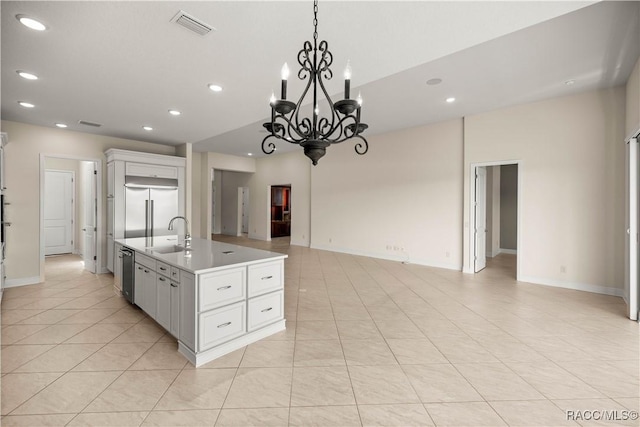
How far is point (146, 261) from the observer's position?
3.12 m

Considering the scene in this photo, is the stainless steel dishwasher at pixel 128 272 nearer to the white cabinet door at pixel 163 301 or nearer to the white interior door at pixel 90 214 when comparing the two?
the white cabinet door at pixel 163 301

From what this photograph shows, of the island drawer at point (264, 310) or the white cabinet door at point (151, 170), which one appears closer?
the island drawer at point (264, 310)

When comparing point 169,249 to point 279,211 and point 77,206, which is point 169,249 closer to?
point 77,206

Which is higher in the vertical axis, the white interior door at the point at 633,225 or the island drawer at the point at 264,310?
the white interior door at the point at 633,225

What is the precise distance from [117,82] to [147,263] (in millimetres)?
2068

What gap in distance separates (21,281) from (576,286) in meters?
9.16

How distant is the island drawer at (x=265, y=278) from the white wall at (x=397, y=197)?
427cm

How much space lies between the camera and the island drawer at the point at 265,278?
9.04 feet

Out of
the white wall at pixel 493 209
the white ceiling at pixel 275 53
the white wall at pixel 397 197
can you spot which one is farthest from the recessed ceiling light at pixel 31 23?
the white wall at pixel 493 209

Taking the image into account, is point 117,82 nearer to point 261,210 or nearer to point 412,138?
point 412,138

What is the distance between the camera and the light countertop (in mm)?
2512

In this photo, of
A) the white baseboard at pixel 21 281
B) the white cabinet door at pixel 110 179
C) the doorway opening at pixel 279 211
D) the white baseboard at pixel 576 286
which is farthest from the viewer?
the doorway opening at pixel 279 211

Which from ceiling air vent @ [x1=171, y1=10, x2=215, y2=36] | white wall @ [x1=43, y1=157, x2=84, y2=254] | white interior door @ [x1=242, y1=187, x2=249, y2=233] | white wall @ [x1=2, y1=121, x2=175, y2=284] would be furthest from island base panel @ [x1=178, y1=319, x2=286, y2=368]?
white interior door @ [x1=242, y1=187, x2=249, y2=233]

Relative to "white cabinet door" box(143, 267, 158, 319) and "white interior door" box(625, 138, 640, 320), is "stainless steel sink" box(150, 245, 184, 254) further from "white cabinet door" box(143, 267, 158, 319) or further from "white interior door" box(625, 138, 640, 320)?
"white interior door" box(625, 138, 640, 320)
